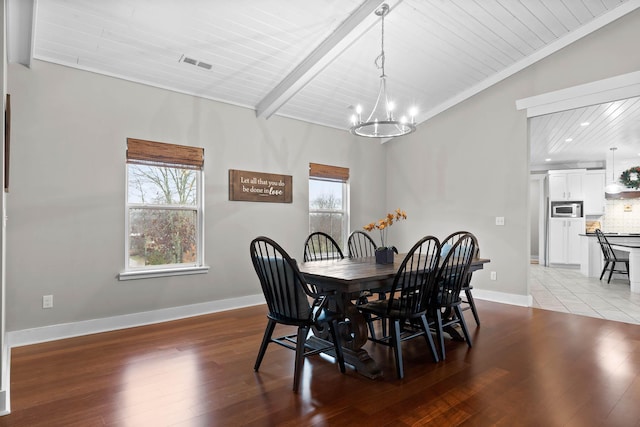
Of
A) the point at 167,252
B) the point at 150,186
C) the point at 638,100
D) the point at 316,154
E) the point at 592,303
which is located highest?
the point at 638,100

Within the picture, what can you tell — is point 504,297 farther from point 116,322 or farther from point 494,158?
point 116,322

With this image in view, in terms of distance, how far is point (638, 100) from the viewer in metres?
4.75

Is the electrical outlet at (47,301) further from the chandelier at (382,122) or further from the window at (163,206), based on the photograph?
the chandelier at (382,122)

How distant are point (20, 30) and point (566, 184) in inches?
393

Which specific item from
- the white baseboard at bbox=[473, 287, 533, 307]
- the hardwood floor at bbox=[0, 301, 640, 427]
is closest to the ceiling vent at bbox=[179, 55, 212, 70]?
the hardwood floor at bbox=[0, 301, 640, 427]

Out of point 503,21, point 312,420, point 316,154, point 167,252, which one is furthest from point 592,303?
point 167,252

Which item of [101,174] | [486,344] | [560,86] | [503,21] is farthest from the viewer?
[560,86]

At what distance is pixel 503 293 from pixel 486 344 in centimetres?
202

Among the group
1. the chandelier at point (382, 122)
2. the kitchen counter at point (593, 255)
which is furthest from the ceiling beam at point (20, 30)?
the kitchen counter at point (593, 255)

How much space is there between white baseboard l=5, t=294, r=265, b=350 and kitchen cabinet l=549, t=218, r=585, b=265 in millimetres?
7416

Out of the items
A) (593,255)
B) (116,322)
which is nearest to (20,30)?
(116,322)

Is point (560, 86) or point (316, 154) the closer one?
point (560, 86)

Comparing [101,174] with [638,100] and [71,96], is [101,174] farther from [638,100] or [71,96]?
[638,100]

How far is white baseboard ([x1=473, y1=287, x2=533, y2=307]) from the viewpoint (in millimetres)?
4922
